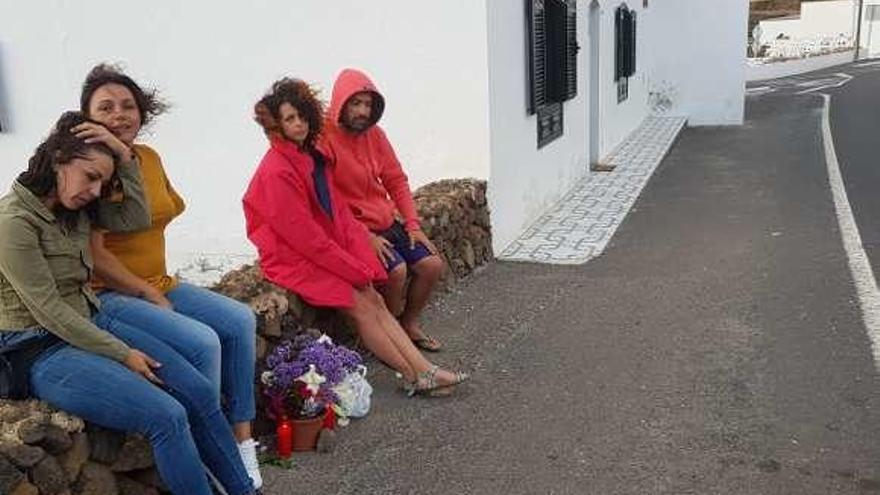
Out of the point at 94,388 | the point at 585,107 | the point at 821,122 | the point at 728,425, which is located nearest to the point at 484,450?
the point at 728,425

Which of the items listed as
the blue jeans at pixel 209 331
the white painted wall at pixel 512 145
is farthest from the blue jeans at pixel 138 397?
the white painted wall at pixel 512 145

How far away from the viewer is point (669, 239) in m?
7.73

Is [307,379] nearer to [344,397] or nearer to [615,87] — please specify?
[344,397]

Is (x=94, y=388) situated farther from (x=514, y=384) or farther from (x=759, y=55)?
(x=759, y=55)

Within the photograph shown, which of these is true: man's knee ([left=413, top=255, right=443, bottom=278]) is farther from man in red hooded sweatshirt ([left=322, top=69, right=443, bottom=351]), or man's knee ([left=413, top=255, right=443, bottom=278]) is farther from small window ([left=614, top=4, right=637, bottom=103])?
small window ([left=614, top=4, right=637, bottom=103])

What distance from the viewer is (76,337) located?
9.43 feet

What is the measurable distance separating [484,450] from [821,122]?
1490 cm

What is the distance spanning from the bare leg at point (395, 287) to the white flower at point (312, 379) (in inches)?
35.9

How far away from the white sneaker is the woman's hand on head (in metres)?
1.18

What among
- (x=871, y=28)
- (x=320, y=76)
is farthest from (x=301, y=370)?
(x=871, y=28)

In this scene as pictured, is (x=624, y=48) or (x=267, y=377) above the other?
(x=624, y=48)

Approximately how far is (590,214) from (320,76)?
3.00 m

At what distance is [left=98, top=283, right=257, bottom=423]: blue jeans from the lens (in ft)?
10.5

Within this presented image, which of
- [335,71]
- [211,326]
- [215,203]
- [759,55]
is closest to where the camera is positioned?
[211,326]
